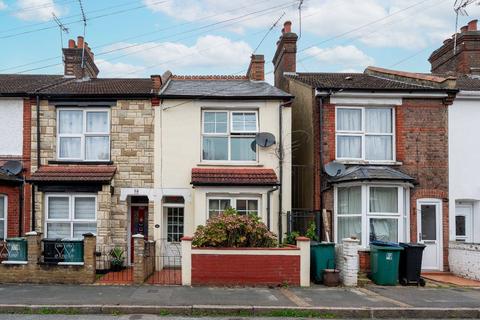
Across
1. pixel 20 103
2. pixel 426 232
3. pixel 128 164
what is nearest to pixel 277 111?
pixel 128 164

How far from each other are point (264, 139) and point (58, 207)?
6.60 metres

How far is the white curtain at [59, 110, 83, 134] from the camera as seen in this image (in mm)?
16031

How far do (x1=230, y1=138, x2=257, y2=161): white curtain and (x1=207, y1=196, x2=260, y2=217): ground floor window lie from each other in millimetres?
1362

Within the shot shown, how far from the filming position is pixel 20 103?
1602 centimetres

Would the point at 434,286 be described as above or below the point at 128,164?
below

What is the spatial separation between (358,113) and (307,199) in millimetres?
3283

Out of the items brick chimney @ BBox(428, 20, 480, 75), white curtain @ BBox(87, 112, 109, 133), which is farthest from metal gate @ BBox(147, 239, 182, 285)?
brick chimney @ BBox(428, 20, 480, 75)

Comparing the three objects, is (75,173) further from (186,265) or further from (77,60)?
(77,60)

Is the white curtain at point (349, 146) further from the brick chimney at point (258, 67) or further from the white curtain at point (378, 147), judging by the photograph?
the brick chimney at point (258, 67)

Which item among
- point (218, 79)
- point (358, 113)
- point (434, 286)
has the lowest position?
point (434, 286)

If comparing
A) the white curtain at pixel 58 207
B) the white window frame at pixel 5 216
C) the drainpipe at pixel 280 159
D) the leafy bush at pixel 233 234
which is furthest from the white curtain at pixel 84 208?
the drainpipe at pixel 280 159

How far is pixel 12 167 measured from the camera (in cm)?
1553

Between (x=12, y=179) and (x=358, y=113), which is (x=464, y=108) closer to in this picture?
(x=358, y=113)

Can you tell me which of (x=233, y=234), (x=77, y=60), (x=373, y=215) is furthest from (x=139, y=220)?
(x=373, y=215)
